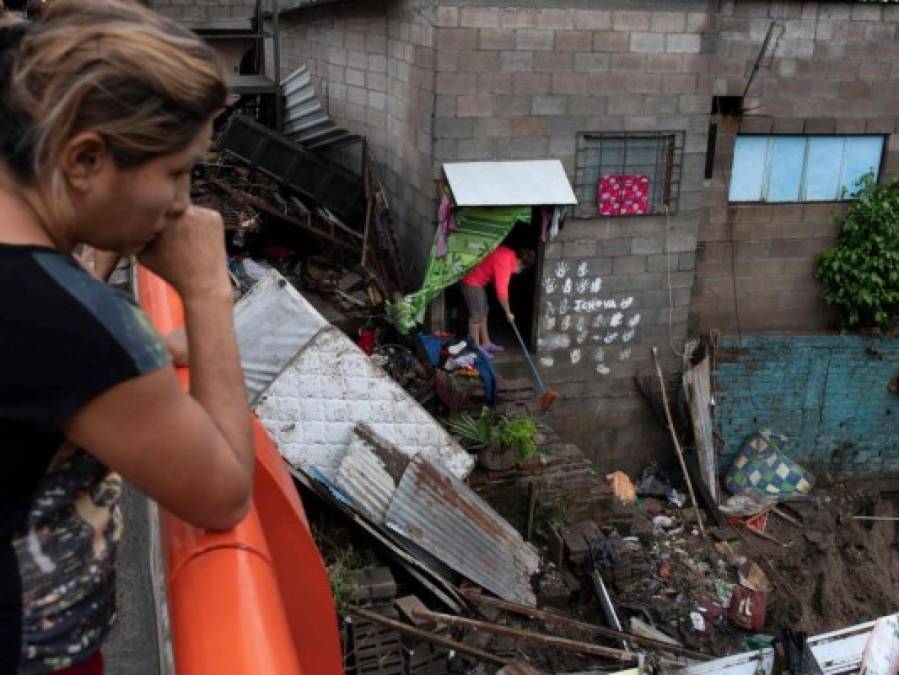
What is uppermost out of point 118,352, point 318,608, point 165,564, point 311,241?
point 118,352

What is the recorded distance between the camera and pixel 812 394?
10906mm

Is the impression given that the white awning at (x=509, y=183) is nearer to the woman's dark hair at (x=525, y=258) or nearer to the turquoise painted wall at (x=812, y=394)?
the woman's dark hair at (x=525, y=258)

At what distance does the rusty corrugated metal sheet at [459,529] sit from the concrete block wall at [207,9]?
30.6ft

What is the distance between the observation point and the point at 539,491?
8.02 metres

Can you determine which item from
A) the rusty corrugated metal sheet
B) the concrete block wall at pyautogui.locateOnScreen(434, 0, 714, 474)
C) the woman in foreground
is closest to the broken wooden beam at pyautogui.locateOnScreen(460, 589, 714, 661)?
the rusty corrugated metal sheet

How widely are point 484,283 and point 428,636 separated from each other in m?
4.14

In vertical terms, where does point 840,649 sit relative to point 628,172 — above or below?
below

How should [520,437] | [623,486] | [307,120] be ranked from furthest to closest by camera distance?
1. [307,120]
2. [623,486]
3. [520,437]

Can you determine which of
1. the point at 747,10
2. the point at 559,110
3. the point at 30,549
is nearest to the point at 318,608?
the point at 30,549

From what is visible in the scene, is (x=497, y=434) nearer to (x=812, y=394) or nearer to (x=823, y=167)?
(x=812, y=394)

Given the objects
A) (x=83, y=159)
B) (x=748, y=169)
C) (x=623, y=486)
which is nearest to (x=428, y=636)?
(x=623, y=486)

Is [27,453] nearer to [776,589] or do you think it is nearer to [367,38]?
[776,589]

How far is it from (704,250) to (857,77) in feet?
8.18

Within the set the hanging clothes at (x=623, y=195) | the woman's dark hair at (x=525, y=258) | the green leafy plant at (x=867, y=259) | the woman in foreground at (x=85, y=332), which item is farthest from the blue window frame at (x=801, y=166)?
the woman in foreground at (x=85, y=332)
